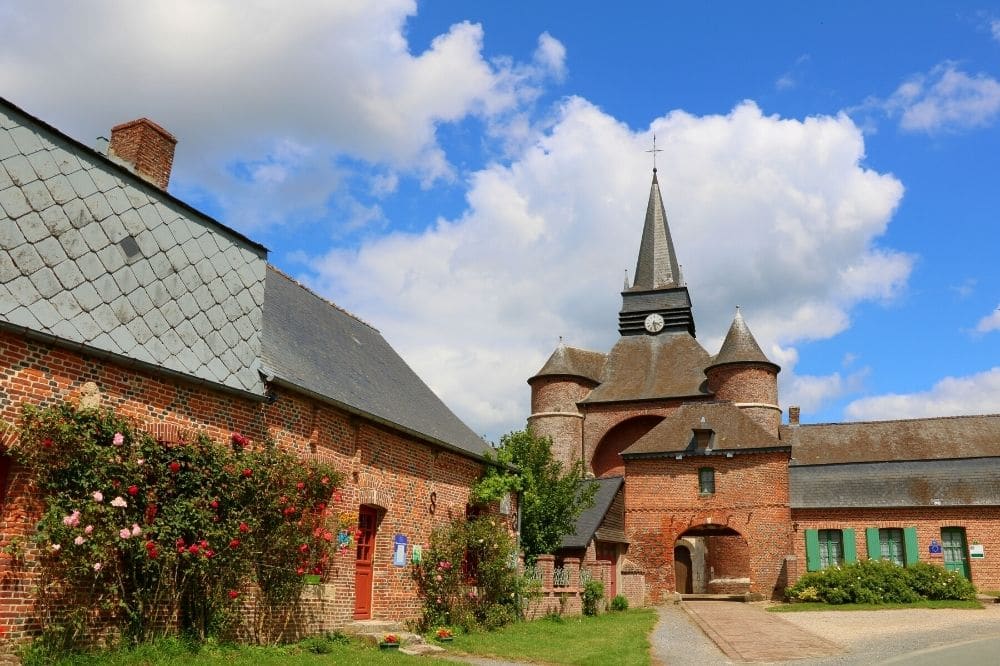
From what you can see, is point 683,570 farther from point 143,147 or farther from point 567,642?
point 143,147

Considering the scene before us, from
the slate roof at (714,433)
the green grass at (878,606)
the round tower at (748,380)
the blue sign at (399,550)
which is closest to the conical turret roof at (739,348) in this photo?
the round tower at (748,380)

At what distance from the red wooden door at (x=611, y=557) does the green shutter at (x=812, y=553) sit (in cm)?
681

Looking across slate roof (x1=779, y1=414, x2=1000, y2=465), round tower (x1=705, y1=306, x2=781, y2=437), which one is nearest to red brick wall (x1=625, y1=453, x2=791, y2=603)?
slate roof (x1=779, y1=414, x2=1000, y2=465)

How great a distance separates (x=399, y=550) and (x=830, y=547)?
19.6m

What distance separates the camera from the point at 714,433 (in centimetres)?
2772

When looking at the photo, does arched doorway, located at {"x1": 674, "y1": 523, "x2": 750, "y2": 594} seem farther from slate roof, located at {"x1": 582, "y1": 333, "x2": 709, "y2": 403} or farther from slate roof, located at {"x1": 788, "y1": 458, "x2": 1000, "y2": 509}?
slate roof, located at {"x1": 582, "y1": 333, "x2": 709, "y2": 403}

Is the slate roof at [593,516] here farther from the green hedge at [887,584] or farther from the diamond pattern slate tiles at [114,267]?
the diamond pattern slate tiles at [114,267]

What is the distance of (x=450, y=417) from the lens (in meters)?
18.9

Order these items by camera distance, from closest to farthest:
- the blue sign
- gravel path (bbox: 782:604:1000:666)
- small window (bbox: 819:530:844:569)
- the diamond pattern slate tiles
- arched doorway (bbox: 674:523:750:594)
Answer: the diamond pattern slate tiles, gravel path (bbox: 782:604:1000:666), the blue sign, small window (bbox: 819:530:844:569), arched doorway (bbox: 674:523:750:594)

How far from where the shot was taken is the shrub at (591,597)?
20609 mm

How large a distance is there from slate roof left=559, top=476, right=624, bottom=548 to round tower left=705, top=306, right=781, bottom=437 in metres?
9.81

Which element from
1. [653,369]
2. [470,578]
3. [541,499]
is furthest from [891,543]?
[470,578]

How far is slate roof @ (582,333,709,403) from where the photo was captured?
1537 inches

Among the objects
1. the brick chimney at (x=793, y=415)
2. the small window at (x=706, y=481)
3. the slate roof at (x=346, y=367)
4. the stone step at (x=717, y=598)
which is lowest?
the stone step at (x=717, y=598)
